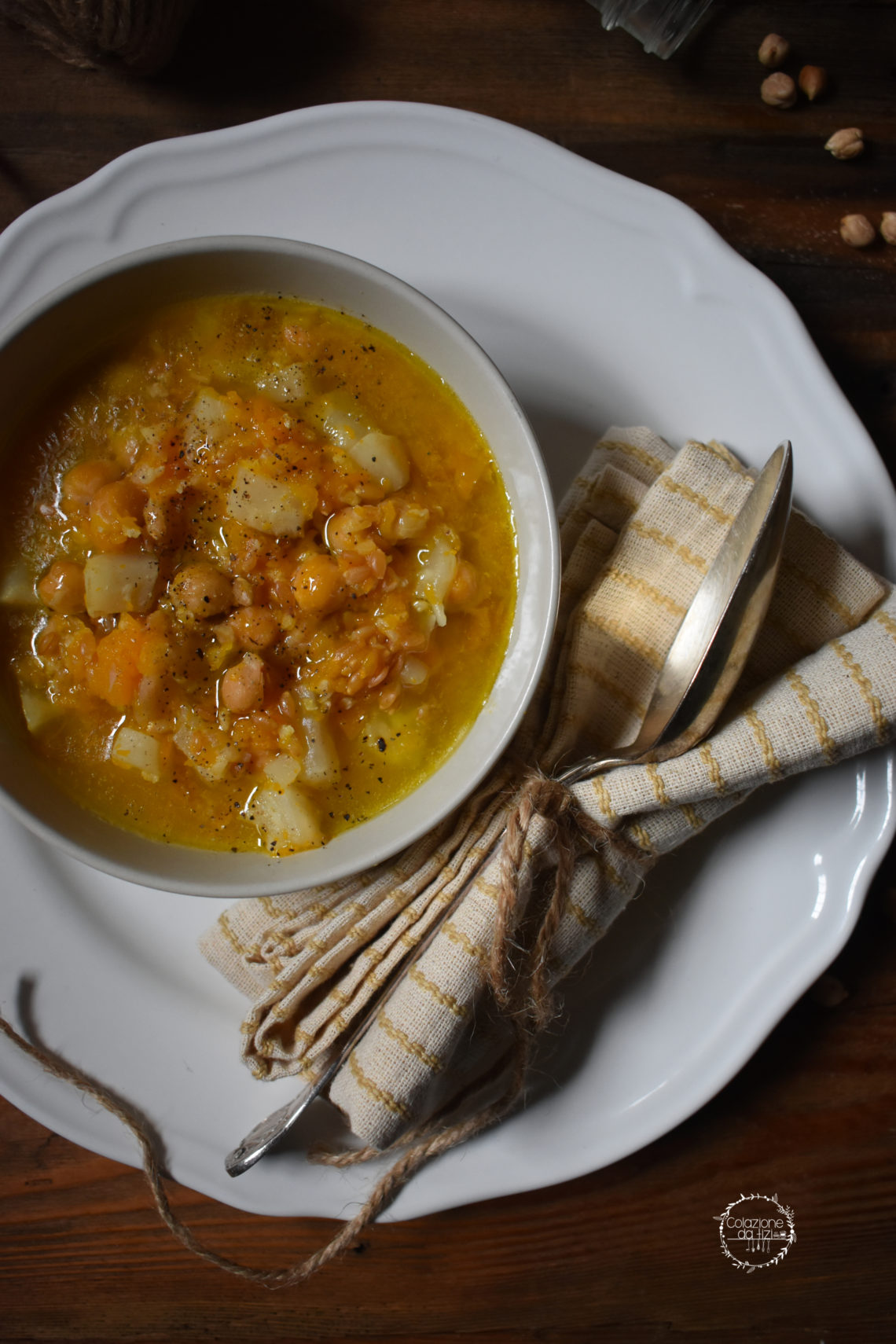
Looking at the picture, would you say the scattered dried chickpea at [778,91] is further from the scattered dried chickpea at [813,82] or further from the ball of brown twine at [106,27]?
the ball of brown twine at [106,27]

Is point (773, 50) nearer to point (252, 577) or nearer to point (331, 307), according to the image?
point (331, 307)

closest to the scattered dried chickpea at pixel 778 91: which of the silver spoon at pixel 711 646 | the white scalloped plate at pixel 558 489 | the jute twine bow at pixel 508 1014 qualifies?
the white scalloped plate at pixel 558 489

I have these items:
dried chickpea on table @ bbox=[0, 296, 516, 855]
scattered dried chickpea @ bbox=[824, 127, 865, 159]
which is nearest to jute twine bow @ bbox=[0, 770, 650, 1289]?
dried chickpea on table @ bbox=[0, 296, 516, 855]

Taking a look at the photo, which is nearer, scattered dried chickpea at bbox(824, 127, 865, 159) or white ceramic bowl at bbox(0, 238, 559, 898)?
white ceramic bowl at bbox(0, 238, 559, 898)

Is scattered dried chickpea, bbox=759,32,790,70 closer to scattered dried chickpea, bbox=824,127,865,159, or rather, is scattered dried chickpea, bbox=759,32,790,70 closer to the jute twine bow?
scattered dried chickpea, bbox=824,127,865,159

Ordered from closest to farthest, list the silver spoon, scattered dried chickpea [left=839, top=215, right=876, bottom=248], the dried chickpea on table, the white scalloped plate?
the silver spoon < the dried chickpea on table < the white scalloped plate < scattered dried chickpea [left=839, top=215, right=876, bottom=248]

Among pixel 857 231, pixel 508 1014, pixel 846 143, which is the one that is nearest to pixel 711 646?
pixel 508 1014

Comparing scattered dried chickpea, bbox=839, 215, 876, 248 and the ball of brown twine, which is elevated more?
the ball of brown twine
